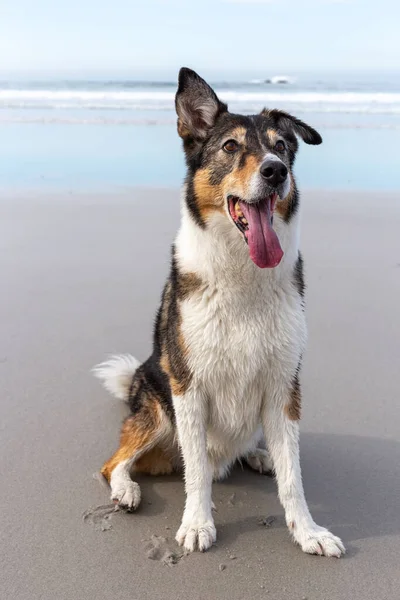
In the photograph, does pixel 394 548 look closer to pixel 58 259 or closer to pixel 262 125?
pixel 262 125

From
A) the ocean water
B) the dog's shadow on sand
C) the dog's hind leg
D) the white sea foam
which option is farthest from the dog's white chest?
the white sea foam

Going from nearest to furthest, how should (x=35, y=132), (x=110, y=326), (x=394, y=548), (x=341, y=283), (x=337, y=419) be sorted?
(x=394, y=548)
(x=337, y=419)
(x=110, y=326)
(x=341, y=283)
(x=35, y=132)

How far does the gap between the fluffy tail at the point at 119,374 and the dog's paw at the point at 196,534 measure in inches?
53.4

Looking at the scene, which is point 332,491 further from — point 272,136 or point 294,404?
point 272,136

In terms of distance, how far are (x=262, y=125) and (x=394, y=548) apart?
2.19m

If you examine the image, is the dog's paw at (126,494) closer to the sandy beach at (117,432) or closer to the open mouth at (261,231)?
the sandy beach at (117,432)

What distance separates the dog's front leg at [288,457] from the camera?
329cm

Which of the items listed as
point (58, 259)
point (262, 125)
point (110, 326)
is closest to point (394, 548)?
point (262, 125)

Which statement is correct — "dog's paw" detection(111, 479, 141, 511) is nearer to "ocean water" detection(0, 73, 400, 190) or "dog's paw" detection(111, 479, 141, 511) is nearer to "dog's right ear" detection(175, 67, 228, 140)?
"dog's right ear" detection(175, 67, 228, 140)

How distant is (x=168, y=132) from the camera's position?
16000 millimetres

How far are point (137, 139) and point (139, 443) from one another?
11874 millimetres

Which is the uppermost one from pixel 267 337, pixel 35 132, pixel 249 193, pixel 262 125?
pixel 262 125

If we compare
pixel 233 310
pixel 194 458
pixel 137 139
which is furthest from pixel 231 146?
pixel 137 139

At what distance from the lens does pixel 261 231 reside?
3.18m
